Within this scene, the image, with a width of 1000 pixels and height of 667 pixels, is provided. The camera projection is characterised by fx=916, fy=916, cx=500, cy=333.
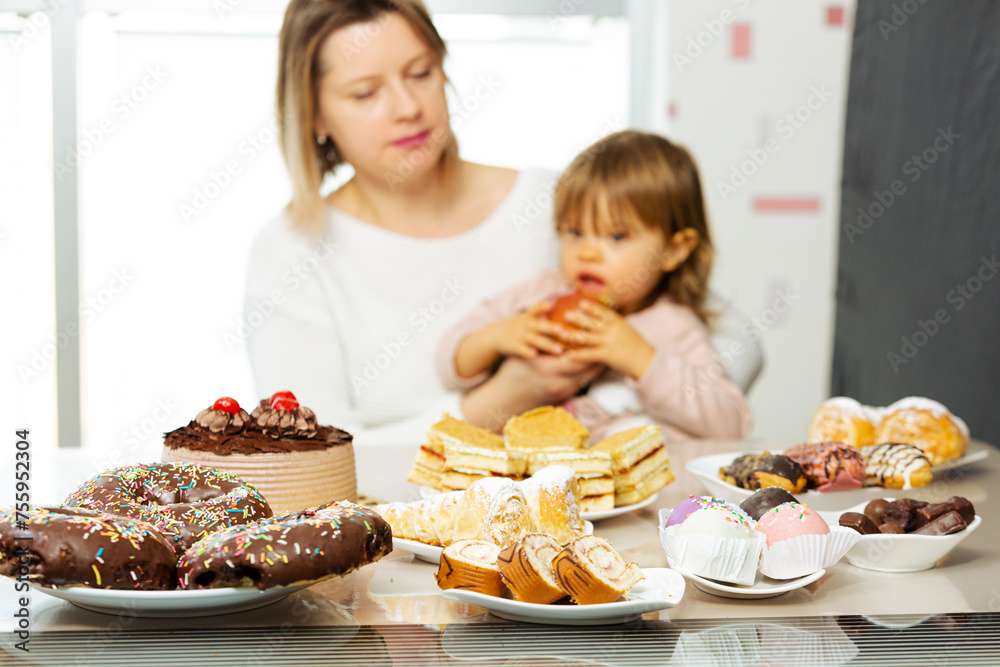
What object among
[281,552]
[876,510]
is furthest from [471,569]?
[876,510]

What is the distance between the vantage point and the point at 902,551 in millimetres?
1012

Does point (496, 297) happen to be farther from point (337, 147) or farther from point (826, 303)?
point (826, 303)

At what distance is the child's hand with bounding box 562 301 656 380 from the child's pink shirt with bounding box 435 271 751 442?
0.13 feet

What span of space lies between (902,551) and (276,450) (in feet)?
2.39

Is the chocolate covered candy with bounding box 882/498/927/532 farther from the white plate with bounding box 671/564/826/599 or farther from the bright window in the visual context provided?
the bright window

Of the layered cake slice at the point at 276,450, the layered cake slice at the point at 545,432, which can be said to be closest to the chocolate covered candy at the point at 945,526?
the layered cake slice at the point at 545,432

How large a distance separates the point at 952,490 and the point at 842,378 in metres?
1.95

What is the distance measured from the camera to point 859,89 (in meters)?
3.15

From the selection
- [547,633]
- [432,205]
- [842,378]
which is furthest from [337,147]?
[547,633]

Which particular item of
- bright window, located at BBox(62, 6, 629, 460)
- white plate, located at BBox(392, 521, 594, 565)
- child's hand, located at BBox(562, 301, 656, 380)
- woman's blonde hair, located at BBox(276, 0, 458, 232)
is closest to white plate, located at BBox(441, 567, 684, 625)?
white plate, located at BBox(392, 521, 594, 565)

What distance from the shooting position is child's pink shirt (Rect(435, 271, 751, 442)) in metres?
2.20

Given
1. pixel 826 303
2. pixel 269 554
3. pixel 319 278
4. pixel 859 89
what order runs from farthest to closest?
pixel 826 303, pixel 859 89, pixel 319 278, pixel 269 554

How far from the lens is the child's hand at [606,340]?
2168mm

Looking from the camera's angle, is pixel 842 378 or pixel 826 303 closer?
pixel 842 378
